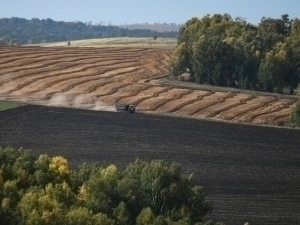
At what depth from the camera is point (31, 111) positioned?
38.7 metres

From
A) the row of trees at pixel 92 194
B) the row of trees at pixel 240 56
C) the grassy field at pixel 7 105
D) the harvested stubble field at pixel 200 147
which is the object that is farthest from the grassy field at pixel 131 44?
the row of trees at pixel 92 194

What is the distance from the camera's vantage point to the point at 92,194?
18.8m

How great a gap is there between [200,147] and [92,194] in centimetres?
1375

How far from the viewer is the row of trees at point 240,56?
5228 centimetres

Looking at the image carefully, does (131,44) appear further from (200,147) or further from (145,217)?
(145,217)

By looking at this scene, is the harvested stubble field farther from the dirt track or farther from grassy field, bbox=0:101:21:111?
the dirt track

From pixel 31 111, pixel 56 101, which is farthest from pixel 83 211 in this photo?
pixel 56 101

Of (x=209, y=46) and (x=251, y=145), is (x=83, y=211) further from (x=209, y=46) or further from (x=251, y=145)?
(x=209, y=46)

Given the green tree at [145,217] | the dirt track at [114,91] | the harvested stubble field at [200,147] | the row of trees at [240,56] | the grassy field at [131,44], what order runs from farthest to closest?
the grassy field at [131,44] < the row of trees at [240,56] < the dirt track at [114,91] < the harvested stubble field at [200,147] < the green tree at [145,217]

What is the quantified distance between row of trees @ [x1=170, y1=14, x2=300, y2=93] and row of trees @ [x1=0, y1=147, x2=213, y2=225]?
32767 millimetres

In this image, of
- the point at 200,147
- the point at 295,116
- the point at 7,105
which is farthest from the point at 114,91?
the point at 200,147

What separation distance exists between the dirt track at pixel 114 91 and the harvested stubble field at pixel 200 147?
12.3 feet

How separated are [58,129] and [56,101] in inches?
416

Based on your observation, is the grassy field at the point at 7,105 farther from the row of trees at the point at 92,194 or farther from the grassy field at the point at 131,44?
the grassy field at the point at 131,44
